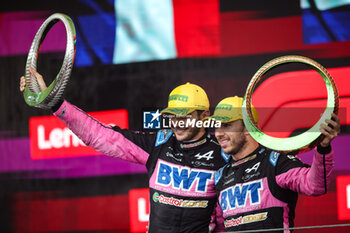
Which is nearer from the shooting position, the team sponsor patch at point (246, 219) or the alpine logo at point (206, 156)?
the team sponsor patch at point (246, 219)

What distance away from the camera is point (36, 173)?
3217mm

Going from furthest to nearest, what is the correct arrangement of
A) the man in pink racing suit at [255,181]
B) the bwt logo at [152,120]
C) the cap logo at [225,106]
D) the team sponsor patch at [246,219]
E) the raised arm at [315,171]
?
1. the bwt logo at [152,120]
2. the cap logo at [225,106]
3. the team sponsor patch at [246,219]
4. the man in pink racing suit at [255,181]
5. the raised arm at [315,171]

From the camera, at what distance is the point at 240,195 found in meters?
2.40

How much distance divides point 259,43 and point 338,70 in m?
0.46

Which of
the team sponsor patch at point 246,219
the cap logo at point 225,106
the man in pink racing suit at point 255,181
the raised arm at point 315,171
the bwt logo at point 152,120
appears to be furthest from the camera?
the bwt logo at point 152,120

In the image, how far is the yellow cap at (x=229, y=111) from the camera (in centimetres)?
251

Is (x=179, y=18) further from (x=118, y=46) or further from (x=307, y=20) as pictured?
(x=307, y=20)

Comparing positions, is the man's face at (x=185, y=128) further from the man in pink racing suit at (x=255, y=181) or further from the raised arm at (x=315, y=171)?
the raised arm at (x=315, y=171)

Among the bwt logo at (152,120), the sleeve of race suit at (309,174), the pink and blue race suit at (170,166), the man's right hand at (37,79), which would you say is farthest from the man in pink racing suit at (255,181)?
the man's right hand at (37,79)

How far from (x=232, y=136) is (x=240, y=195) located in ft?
0.93

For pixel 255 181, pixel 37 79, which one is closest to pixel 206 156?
pixel 255 181

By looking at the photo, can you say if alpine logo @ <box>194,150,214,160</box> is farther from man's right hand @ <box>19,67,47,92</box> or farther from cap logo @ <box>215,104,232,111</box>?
man's right hand @ <box>19,67,47,92</box>

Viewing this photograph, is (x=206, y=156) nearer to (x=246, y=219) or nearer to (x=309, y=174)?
(x=246, y=219)

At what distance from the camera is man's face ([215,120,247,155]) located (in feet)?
8.16
